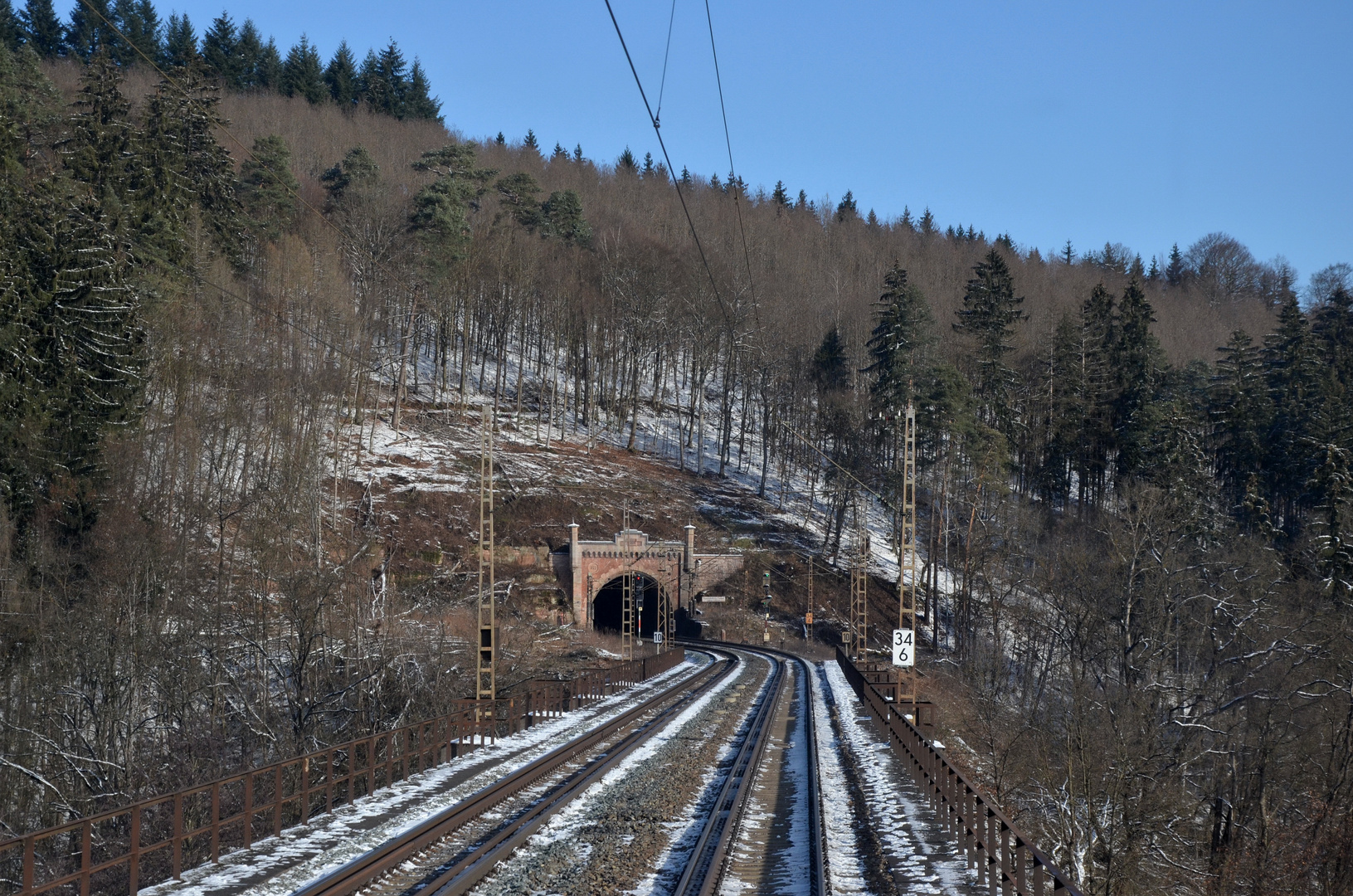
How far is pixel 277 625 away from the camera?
113 feet

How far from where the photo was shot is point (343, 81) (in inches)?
4402

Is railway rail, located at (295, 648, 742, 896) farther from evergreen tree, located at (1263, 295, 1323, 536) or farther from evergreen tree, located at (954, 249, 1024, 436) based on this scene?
evergreen tree, located at (954, 249, 1024, 436)

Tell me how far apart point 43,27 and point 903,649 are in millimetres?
98348

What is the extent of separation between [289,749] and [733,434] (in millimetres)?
64416

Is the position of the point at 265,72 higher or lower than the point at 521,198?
higher

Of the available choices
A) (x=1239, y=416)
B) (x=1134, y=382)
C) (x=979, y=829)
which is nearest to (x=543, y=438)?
(x=1134, y=382)

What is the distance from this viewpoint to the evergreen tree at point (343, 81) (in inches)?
4385

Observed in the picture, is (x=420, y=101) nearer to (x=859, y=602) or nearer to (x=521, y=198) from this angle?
(x=521, y=198)

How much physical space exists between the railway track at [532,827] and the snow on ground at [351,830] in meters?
0.28

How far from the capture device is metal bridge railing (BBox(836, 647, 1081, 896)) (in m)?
9.25

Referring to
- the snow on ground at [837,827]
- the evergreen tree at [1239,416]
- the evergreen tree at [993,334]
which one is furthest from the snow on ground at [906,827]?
the evergreen tree at [993,334]

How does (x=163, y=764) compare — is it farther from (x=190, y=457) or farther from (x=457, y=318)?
(x=457, y=318)

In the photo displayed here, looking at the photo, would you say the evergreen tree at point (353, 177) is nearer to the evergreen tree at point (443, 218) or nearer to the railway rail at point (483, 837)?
the evergreen tree at point (443, 218)

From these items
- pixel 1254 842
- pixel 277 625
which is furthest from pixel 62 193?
pixel 1254 842
